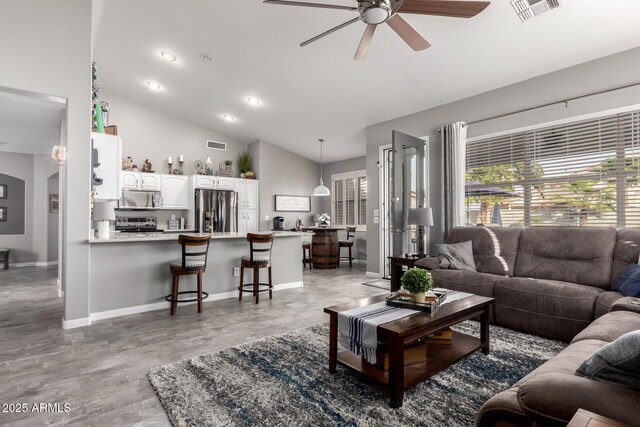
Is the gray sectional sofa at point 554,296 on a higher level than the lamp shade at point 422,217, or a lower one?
lower

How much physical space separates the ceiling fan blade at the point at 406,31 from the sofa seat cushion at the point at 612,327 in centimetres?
241

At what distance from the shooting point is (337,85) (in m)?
5.00

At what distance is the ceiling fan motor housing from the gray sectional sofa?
7.72 feet

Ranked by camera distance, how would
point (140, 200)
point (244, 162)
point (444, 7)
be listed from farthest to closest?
point (244, 162) < point (140, 200) < point (444, 7)

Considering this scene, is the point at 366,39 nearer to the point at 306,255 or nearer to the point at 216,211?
the point at 216,211

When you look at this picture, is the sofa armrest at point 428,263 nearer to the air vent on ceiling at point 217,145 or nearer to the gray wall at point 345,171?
the gray wall at point 345,171

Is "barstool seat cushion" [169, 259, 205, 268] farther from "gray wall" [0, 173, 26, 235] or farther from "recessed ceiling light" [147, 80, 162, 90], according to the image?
"gray wall" [0, 173, 26, 235]

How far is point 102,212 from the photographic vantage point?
12.6 ft

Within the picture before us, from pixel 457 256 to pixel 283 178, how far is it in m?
5.36

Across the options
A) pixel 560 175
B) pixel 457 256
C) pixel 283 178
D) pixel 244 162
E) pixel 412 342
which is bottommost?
pixel 412 342

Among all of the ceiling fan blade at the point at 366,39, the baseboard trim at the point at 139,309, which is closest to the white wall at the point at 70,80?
the baseboard trim at the point at 139,309

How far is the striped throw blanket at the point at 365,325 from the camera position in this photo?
1.95 metres

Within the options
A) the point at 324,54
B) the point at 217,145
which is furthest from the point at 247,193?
the point at 324,54

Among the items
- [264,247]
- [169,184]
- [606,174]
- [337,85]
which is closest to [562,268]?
[606,174]
